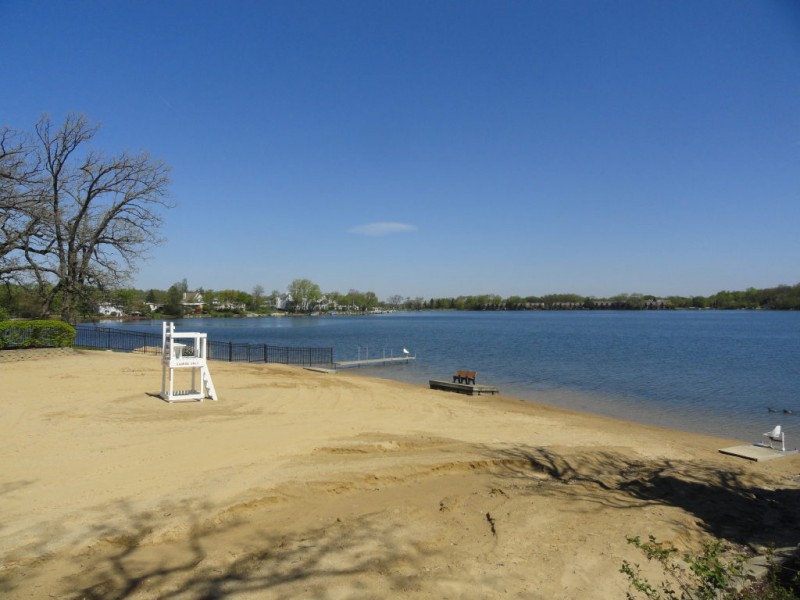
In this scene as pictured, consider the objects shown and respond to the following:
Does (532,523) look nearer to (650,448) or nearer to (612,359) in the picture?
(650,448)

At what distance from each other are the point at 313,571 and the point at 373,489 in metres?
2.63

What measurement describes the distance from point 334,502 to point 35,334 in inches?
741

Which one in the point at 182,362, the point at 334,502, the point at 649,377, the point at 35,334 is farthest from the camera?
the point at 649,377

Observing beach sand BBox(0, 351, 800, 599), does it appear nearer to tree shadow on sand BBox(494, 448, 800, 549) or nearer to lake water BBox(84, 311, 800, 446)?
tree shadow on sand BBox(494, 448, 800, 549)

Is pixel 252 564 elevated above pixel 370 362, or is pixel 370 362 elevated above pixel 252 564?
pixel 252 564

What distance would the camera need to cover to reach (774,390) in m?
24.4

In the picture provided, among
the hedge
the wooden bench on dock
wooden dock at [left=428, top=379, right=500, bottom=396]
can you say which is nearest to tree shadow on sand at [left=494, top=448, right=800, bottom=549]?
wooden dock at [left=428, top=379, right=500, bottom=396]

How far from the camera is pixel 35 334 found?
19.8m

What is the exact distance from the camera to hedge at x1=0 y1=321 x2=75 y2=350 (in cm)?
1883

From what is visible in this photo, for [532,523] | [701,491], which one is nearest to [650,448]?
[701,491]

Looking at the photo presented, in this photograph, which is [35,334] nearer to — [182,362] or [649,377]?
[182,362]

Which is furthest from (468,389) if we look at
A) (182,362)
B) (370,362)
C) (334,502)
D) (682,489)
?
(334,502)

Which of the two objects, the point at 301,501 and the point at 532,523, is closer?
the point at 532,523

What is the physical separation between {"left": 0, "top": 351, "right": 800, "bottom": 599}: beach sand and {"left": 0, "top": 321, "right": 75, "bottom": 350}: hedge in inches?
315
